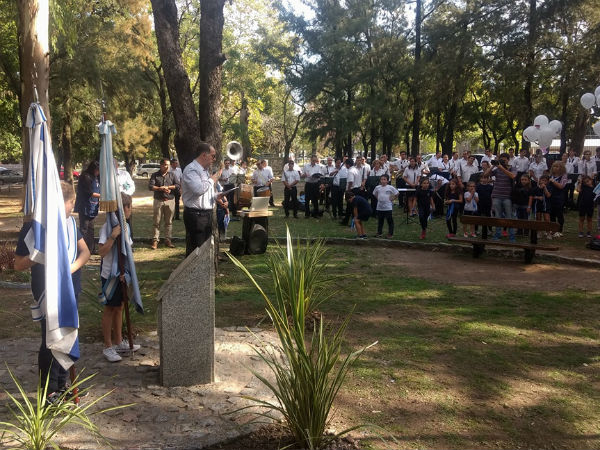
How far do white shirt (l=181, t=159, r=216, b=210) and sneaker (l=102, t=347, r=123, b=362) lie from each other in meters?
3.05

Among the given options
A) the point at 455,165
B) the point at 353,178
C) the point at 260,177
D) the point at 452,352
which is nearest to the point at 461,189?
the point at 353,178

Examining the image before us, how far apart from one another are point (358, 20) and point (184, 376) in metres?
29.4

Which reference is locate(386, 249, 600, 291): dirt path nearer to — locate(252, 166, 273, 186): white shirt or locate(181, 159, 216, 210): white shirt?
locate(181, 159, 216, 210): white shirt

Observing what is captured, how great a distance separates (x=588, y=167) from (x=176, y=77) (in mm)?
12547

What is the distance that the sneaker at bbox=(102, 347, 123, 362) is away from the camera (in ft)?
16.9

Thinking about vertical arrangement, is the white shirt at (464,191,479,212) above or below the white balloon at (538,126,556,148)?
below

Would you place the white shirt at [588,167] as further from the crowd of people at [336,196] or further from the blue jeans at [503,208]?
the blue jeans at [503,208]


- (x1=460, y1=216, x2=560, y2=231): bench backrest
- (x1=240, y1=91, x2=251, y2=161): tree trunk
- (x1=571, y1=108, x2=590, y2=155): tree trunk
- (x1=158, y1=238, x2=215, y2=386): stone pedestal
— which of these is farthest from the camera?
(x1=240, y1=91, x2=251, y2=161): tree trunk

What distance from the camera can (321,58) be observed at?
32.8 m

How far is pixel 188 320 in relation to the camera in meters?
4.57

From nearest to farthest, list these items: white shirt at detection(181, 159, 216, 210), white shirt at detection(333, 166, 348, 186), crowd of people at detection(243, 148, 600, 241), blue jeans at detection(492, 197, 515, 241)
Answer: white shirt at detection(181, 159, 216, 210), blue jeans at detection(492, 197, 515, 241), crowd of people at detection(243, 148, 600, 241), white shirt at detection(333, 166, 348, 186)

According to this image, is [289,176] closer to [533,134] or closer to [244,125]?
[533,134]

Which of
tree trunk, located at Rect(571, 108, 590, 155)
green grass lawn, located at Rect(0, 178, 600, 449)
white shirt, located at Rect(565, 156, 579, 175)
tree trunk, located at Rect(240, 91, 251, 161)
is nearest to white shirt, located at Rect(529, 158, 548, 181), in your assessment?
white shirt, located at Rect(565, 156, 579, 175)

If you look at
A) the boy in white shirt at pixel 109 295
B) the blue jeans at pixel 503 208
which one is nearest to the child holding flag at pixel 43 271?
the boy in white shirt at pixel 109 295
